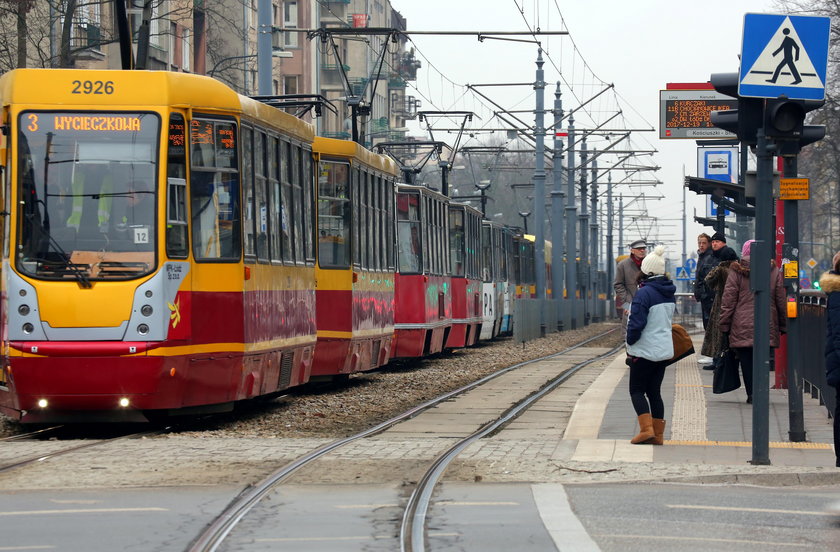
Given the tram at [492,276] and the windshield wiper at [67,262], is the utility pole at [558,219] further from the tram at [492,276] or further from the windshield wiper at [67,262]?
the windshield wiper at [67,262]

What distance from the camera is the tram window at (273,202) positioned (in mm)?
15857

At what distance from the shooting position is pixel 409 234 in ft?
87.5

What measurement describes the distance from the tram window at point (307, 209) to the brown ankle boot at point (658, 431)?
6.27 metres

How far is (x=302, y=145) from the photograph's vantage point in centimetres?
1775

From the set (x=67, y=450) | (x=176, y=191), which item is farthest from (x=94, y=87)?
(x=67, y=450)

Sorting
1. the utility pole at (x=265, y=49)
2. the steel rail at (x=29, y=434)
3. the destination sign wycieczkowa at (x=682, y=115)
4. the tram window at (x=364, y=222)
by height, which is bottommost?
the steel rail at (x=29, y=434)

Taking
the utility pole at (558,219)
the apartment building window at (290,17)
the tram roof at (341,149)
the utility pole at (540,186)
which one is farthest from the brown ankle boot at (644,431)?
the apartment building window at (290,17)

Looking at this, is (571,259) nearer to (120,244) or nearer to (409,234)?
(409,234)

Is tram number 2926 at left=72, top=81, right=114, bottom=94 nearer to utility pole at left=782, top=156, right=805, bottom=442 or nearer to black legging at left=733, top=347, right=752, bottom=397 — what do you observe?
utility pole at left=782, top=156, right=805, bottom=442

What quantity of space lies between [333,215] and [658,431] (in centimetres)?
781

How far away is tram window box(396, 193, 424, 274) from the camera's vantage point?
2623 centimetres

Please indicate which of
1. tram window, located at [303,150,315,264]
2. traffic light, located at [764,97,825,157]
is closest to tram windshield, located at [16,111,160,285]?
tram window, located at [303,150,315,264]

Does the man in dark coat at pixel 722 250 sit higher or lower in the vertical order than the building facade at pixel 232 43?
lower

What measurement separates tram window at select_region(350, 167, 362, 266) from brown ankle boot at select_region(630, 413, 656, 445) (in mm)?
8023
